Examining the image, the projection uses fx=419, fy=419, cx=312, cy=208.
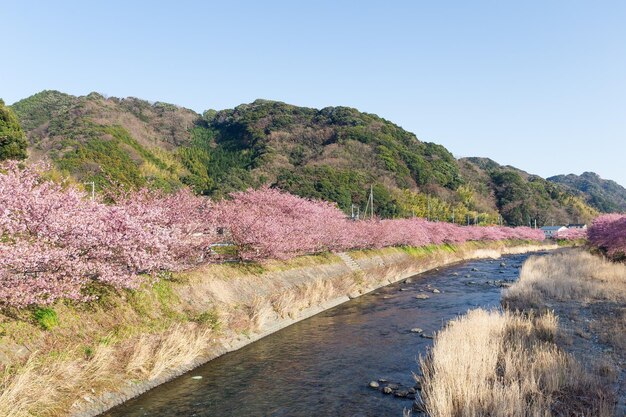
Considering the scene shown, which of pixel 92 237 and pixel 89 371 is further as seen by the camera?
pixel 92 237

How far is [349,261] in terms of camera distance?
43594mm

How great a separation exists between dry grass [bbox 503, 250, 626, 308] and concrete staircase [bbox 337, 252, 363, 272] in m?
15.7

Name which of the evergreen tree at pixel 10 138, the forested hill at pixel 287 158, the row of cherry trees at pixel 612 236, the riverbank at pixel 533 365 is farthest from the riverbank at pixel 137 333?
the forested hill at pixel 287 158

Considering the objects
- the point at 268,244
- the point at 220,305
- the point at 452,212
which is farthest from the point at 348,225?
the point at 452,212

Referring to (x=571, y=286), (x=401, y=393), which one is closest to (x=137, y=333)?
(x=401, y=393)

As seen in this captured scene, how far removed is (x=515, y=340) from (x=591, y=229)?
142 ft

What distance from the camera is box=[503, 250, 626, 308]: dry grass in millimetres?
25125

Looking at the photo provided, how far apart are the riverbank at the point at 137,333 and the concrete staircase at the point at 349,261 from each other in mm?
13276

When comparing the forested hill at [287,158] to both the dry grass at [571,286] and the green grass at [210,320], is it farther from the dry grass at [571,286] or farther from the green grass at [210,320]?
the green grass at [210,320]

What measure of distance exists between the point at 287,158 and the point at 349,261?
335 feet

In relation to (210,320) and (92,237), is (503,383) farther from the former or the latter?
(92,237)

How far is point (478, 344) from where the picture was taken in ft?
45.2

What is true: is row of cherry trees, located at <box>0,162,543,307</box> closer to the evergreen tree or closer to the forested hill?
the evergreen tree

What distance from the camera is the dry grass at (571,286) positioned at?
25.1 m
